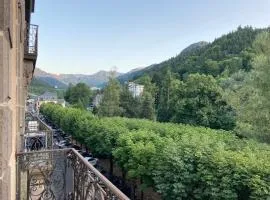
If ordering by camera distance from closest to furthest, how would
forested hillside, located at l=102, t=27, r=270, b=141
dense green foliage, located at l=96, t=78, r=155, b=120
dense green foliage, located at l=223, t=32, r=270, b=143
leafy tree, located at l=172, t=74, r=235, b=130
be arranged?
dense green foliage, located at l=223, t=32, r=270, b=143 → forested hillside, located at l=102, t=27, r=270, b=141 → leafy tree, located at l=172, t=74, r=235, b=130 → dense green foliage, located at l=96, t=78, r=155, b=120

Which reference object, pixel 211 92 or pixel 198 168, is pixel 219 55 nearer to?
pixel 211 92

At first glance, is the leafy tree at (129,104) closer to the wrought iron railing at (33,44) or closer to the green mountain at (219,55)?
the green mountain at (219,55)

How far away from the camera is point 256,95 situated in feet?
59.9

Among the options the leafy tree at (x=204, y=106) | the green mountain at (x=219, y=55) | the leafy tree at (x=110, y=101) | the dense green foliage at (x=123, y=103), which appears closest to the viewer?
the leafy tree at (x=204, y=106)

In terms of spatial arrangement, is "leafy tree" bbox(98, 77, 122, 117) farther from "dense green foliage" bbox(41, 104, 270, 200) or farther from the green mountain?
"dense green foliage" bbox(41, 104, 270, 200)

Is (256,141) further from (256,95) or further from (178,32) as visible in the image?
(178,32)

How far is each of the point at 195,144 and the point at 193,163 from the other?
0.98 m

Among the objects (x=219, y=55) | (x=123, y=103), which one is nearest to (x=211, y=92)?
(x=123, y=103)

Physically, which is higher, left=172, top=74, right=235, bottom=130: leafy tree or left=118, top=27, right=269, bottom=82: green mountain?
left=118, top=27, right=269, bottom=82: green mountain

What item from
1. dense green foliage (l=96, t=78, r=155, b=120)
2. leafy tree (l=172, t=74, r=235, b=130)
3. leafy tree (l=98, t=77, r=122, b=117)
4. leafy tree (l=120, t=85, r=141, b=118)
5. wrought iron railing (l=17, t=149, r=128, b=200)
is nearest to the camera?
wrought iron railing (l=17, t=149, r=128, b=200)

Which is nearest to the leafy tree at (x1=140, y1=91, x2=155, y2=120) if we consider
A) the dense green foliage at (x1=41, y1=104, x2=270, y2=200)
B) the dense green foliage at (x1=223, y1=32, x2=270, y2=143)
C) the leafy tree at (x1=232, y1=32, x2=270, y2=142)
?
the dense green foliage at (x1=223, y1=32, x2=270, y2=143)

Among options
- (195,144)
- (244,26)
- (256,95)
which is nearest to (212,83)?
(256,95)

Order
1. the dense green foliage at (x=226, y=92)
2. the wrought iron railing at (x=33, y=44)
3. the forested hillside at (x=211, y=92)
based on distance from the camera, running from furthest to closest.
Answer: the forested hillside at (x=211, y=92) < the dense green foliage at (x=226, y=92) < the wrought iron railing at (x=33, y=44)

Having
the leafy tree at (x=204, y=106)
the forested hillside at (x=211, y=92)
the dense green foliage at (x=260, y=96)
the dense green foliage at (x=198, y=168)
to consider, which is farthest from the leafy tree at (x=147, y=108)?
the dense green foliage at (x=198, y=168)
